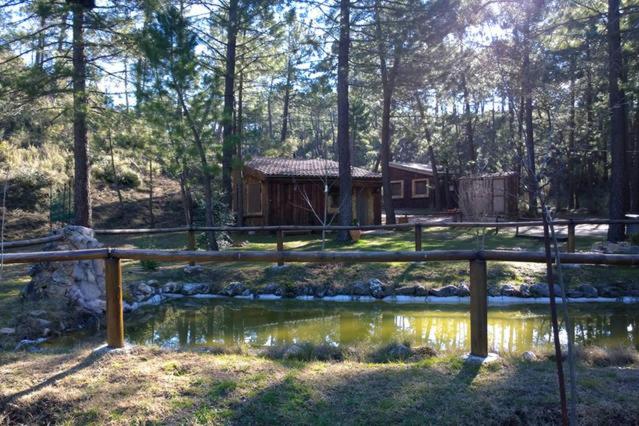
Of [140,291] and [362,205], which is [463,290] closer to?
[140,291]

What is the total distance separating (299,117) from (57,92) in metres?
33.0

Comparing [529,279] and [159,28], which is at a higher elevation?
[159,28]

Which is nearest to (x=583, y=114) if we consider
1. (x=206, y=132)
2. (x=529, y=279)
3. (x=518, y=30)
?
(x=518, y=30)

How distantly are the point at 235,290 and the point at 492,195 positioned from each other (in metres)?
15.6

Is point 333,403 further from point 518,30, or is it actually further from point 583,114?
point 583,114

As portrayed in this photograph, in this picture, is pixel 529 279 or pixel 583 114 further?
pixel 583 114

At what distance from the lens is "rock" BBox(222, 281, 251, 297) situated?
31.7ft

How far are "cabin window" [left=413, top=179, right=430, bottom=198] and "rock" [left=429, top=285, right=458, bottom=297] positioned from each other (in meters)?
23.4

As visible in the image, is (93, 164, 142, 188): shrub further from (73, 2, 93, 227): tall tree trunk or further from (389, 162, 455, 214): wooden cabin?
(389, 162, 455, 214): wooden cabin

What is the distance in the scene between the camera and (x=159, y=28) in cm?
1111

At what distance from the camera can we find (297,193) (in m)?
18.6

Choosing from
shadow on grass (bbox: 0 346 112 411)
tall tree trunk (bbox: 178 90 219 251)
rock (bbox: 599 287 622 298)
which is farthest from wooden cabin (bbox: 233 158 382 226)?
shadow on grass (bbox: 0 346 112 411)

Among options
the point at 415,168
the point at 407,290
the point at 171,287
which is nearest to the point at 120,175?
the point at 171,287

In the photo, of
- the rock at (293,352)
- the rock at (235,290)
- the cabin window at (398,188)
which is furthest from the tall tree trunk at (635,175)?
the rock at (293,352)
